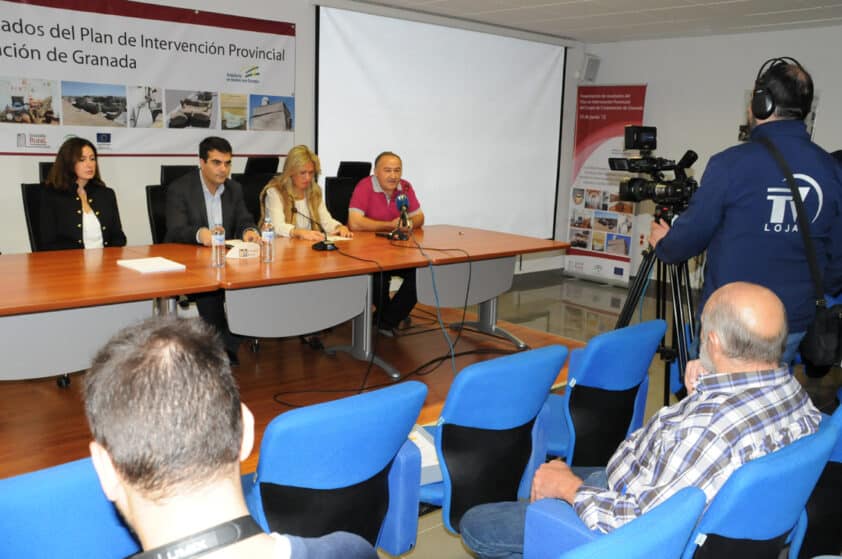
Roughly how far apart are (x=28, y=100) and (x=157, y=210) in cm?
129

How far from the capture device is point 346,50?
19.8 feet

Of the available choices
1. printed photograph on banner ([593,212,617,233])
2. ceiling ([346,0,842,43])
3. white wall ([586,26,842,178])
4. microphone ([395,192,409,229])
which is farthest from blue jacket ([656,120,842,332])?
printed photograph on banner ([593,212,617,233])

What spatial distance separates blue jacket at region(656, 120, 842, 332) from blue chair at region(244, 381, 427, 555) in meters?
1.38

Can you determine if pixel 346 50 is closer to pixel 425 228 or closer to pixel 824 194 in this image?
pixel 425 228

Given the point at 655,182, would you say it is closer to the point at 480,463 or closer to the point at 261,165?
the point at 480,463

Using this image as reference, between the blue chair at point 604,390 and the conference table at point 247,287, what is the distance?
58.4 inches

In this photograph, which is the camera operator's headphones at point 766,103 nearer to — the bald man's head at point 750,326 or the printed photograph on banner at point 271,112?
the bald man's head at point 750,326

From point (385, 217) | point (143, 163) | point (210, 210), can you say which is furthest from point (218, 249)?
point (143, 163)

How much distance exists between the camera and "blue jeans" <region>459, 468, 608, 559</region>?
1805 mm

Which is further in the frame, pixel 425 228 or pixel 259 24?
pixel 259 24

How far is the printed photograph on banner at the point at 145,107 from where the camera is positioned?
16.6 feet

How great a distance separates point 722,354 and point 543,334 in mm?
3633

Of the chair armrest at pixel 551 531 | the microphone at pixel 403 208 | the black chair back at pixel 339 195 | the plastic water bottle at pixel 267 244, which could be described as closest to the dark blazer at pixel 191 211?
the plastic water bottle at pixel 267 244

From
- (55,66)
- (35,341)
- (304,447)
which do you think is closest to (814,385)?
(304,447)
